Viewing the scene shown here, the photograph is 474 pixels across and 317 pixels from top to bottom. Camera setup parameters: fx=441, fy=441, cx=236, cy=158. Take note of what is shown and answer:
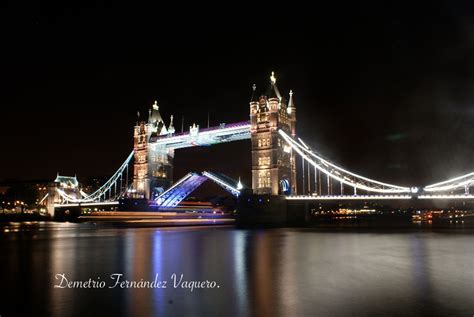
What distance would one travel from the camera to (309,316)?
7.32 metres

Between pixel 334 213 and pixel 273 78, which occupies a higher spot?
pixel 273 78

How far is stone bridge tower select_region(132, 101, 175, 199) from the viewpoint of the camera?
207 feet

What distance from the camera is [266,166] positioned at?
47875mm

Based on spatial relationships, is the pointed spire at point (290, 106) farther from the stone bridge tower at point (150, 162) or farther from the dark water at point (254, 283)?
the dark water at point (254, 283)

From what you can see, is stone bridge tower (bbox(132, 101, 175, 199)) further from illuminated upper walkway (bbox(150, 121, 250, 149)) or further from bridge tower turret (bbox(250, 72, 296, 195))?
bridge tower turret (bbox(250, 72, 296, 195))

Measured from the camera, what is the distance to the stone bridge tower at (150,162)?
207 feet

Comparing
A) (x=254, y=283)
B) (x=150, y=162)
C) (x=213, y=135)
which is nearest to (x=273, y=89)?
(x=213, y=135)

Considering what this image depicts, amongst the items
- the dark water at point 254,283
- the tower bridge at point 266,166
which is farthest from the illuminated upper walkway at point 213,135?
the dark water at point 254,283

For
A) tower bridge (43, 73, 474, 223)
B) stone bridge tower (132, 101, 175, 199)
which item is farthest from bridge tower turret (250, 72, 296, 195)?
Result: stone bridge tower (132, 101, 175, 199)

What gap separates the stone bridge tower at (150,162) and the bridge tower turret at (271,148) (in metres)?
19.6

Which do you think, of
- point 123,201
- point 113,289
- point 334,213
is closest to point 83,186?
point 123,201

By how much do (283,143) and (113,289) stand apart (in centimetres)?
4021

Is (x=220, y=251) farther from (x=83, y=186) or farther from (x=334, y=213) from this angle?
(x=334, y=213)

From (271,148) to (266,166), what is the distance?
2.03m
